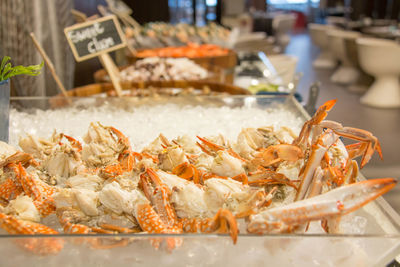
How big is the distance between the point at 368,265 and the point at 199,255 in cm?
40

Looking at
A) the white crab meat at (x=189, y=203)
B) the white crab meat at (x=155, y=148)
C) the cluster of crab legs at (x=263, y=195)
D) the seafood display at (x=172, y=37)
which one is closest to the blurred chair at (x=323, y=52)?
the seafood display at (x=172, y=37)

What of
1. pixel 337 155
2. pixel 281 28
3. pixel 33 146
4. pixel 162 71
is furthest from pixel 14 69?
pixel 281 28

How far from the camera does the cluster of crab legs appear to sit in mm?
818

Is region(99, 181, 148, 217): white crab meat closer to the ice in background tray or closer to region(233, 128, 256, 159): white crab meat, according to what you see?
region(233, 128, 256, 159): white crab meat

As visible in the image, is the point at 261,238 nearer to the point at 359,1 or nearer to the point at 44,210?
the point at 44,210

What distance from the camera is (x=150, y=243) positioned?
32.4 inches

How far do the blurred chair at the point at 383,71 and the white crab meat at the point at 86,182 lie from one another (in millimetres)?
5703

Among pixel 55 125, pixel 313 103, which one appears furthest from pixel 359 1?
pixel 55 125

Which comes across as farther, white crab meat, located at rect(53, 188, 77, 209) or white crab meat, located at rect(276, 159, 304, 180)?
white crab meat, located at rect(276, 159, 304, 180)

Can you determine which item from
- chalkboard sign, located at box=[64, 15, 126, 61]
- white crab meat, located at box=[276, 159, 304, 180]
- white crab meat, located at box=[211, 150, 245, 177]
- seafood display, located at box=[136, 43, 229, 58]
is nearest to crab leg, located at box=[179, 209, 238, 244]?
white crab meat, located at box=[211, 150, 245, 177]

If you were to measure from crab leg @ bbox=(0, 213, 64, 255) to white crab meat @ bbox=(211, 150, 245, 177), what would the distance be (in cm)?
47

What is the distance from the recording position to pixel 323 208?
813mm

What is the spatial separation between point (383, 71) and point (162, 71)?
4491 mm

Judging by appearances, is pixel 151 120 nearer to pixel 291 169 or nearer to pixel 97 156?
pixel 97 156
